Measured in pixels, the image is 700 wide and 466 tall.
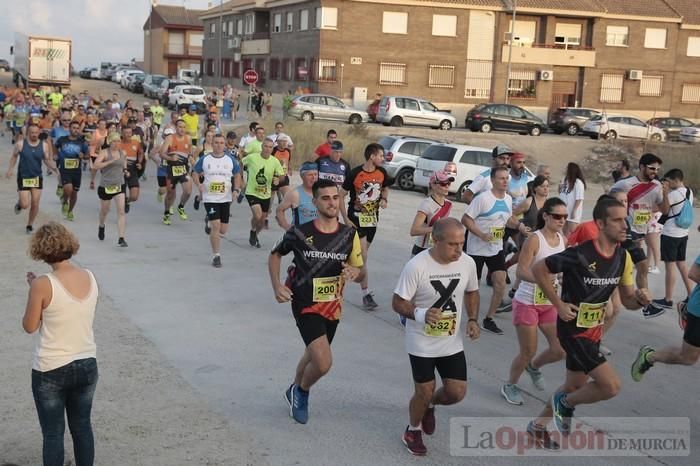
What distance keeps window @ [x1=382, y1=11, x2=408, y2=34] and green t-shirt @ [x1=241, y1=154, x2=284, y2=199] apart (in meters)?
39.2

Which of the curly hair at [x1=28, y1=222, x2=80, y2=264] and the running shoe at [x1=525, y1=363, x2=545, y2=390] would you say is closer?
the curly hair at [x1=28, y1=222, x2=80, y2=264]

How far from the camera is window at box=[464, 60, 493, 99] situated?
53.2m

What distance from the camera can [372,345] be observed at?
8633 mm

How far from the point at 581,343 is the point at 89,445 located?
10.8 feet

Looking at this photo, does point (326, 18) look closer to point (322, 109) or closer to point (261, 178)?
point (322, 109)

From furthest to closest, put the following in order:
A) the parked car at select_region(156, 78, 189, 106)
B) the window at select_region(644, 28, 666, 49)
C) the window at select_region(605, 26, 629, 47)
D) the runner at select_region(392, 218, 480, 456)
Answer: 1. the window at select_region(644, 28, 666, 49)
2. the window at select_region(605, 26, 629, 47)
3. the parked car at select_region(156, 78, 189, 106)
4. the runner at select_region(392, 218, 480, 456)

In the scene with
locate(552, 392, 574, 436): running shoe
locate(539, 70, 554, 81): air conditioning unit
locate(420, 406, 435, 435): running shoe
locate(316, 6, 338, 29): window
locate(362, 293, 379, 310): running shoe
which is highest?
locate(316, 6, 338, 29): window

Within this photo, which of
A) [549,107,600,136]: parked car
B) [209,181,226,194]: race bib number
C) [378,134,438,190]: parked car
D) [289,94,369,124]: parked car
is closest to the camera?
[209,181,226,194]: race bib number

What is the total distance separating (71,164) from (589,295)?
11.9 metres

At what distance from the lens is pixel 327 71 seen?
165 feet

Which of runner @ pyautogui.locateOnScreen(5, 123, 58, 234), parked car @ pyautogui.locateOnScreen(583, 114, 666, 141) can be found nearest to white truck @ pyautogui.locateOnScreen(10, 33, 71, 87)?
parked car @ pyautogui.locateOnScreen(583, 114, 666, 141)

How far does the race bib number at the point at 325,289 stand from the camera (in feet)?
20.4

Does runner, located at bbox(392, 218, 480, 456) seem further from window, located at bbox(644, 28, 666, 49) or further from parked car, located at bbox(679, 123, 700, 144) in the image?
window, located at bbox(644, 28, 666, 49)

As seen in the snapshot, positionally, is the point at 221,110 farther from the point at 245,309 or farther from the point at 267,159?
the point at 245,309
